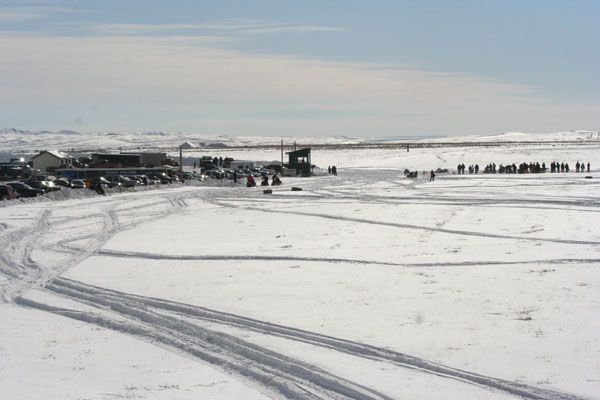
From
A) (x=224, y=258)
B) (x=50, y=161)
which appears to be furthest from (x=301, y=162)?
(x=224, y=258)

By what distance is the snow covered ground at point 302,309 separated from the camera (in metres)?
8.77

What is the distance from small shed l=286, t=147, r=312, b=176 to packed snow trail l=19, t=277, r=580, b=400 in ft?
198

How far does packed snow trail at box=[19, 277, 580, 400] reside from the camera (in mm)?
8641

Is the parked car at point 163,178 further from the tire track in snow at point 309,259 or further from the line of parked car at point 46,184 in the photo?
the tire track in snow at point 309,259

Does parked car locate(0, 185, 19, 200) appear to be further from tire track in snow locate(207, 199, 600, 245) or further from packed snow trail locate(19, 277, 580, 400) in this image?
packed snow trail locate(19, 277, 580, 400)

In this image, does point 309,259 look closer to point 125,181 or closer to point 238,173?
point 125,181

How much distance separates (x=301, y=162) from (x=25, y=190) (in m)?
37.6

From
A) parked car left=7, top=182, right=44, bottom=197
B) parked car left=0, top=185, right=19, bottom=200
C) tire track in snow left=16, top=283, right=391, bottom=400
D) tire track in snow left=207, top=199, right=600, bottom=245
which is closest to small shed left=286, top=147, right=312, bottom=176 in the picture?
parked car left=7, top=182, right=44, bottom=197

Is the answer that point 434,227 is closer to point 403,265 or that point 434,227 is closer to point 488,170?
point 403,265

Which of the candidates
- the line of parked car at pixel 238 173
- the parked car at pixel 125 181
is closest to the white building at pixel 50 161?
the line of parked car at pixel 238 173

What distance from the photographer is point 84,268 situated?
16.9m

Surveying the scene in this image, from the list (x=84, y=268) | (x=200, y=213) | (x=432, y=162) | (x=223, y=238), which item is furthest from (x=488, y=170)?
(x=84, y=268)

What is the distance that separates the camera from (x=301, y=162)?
7738cm

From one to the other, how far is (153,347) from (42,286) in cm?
524
